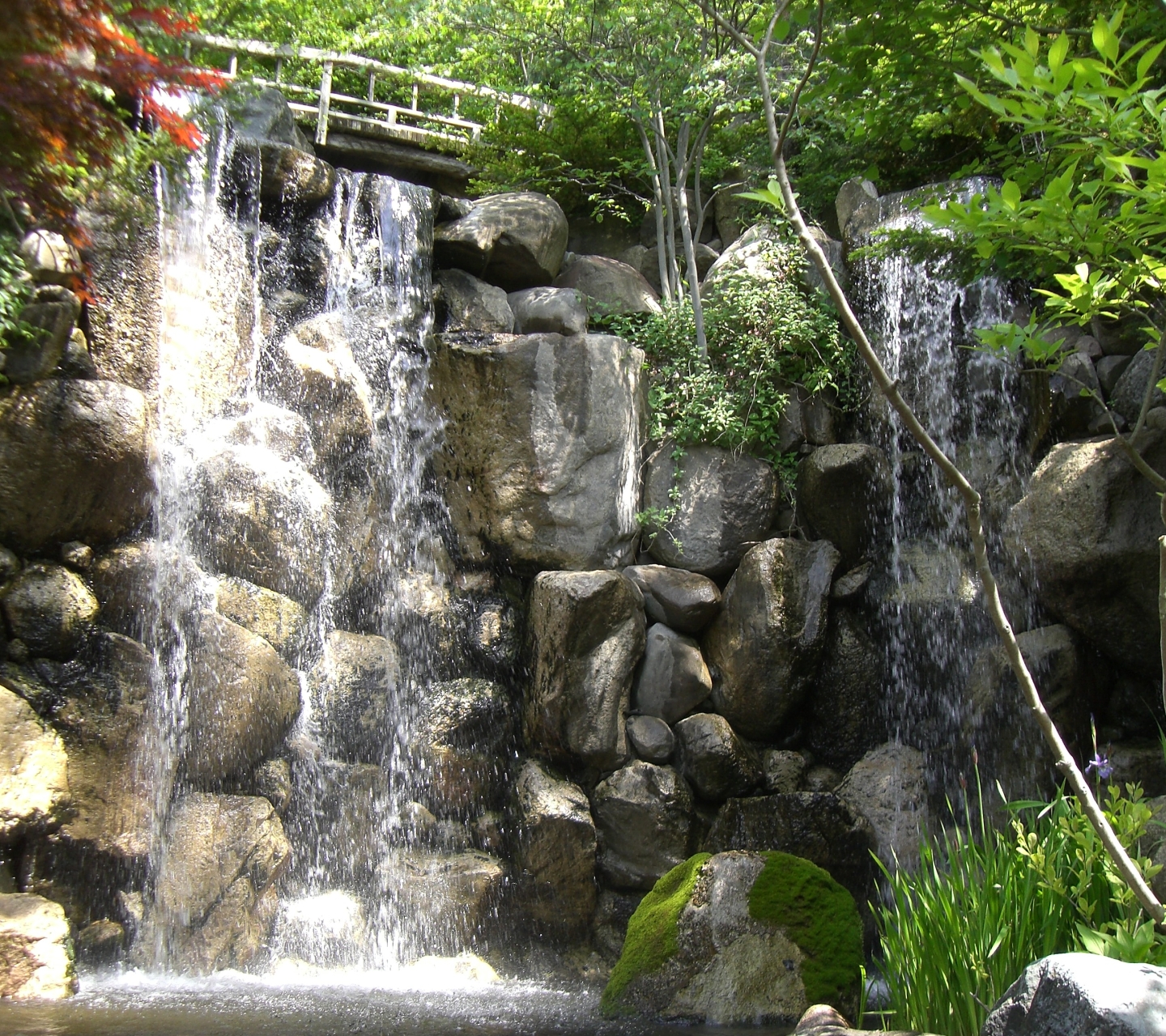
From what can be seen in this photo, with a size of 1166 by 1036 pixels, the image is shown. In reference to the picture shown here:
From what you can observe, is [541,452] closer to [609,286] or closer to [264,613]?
[609,286]

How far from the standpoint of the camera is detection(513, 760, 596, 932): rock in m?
6.96

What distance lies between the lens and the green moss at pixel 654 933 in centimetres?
505

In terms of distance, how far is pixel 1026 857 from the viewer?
3.39m

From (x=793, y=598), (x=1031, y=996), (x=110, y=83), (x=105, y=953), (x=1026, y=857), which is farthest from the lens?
(x=793, y=598)

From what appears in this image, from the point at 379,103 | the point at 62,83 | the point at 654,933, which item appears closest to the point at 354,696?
the point at 654,933

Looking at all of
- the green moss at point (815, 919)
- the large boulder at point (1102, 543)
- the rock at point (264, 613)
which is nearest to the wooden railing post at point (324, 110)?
the rock at point (264, 613)

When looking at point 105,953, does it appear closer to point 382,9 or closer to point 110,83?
point 110,83

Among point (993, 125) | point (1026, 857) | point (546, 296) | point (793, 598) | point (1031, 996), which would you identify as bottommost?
point (1031, 996)

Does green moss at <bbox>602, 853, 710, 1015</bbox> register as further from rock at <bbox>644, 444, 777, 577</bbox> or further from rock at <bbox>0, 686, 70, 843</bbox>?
rock at <bbox>0, 686, 70, 843</bbox>

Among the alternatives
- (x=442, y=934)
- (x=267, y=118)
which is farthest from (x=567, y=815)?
(x=267, y=118)

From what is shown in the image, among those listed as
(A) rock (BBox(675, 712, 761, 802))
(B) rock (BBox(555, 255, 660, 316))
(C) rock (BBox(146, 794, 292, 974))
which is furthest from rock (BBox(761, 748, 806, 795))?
(B) rock (BBox(555, 255, 660, 316))

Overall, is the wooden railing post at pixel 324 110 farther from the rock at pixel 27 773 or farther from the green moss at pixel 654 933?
the green moss at pixel 654 933

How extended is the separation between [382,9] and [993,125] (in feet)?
24.0

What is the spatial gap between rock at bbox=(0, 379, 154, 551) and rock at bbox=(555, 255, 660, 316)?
4.39 meters
